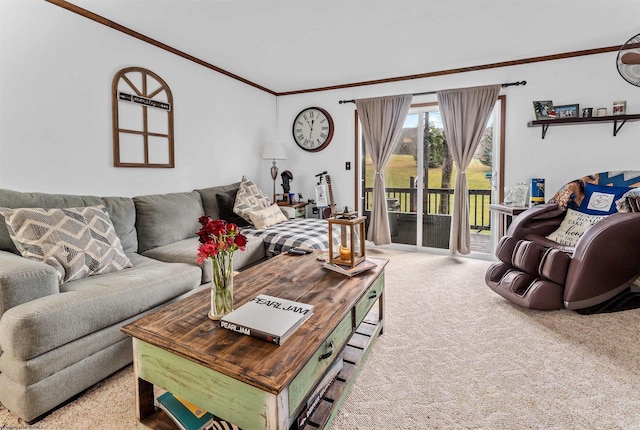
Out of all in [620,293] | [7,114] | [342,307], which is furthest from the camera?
[620,293]

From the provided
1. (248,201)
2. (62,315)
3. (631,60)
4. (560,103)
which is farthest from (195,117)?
(560,103)

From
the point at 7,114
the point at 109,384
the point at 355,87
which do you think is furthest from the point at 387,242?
the point at 7,114

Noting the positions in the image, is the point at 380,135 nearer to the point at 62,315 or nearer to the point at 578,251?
the point at 578,251

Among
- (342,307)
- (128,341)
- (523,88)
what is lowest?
(128,341)

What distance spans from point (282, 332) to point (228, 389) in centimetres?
24

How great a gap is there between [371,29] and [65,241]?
2773 millimetres

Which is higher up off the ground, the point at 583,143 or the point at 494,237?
the point at 583,143

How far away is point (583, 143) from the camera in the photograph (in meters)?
3.42

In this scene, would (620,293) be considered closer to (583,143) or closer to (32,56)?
(583,143)

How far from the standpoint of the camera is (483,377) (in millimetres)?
1722

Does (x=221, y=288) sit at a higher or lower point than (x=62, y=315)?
higher

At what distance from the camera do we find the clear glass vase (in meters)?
1.28

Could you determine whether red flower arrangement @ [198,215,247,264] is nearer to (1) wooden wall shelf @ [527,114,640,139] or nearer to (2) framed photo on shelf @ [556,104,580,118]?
(1) wooden wall shelf @ [527,114,640,139]

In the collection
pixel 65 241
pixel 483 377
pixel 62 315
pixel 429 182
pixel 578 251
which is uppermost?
pixel 429 182
